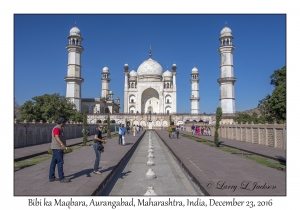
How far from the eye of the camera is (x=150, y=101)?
68312 millimetres

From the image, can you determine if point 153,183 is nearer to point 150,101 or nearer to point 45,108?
point 45,108

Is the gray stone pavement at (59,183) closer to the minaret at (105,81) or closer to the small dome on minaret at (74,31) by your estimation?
the small dome on minaret at (74,31)

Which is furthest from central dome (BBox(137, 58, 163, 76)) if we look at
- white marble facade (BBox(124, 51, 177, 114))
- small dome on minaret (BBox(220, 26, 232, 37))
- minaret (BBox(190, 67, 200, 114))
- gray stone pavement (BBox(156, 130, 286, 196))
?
gray stone pavement (BBox(156, 130, 286, 196))

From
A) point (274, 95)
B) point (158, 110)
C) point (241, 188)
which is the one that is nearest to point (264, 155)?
point (241, 188)

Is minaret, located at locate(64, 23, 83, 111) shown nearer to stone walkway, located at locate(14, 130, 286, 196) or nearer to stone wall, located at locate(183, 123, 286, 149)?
stone wall, located at locate(183, 123, 286, 149)

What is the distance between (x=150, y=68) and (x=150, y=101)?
7.77 meters

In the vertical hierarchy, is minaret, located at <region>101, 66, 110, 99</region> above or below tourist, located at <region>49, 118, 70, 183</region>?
above

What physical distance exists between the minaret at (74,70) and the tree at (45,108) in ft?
38.8

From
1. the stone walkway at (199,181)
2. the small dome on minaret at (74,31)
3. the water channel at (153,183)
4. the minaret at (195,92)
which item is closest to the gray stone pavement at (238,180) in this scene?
the stone walkway at (199,181)

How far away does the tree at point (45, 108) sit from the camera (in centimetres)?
3039

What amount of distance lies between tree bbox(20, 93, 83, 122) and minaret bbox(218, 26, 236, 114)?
86.2ft

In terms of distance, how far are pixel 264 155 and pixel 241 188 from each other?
21.2ft

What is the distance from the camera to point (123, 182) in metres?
7.01

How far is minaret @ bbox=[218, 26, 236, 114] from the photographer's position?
161 feet
